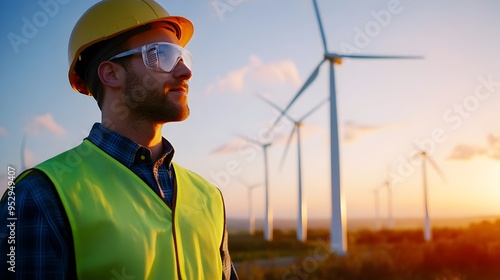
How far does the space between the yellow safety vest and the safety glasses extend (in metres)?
0.58

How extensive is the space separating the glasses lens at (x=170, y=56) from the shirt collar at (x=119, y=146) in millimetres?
482

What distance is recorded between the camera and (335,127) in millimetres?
22875

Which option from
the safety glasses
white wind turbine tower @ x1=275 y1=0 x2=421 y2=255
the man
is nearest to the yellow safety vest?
the man

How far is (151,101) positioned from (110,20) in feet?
1.93

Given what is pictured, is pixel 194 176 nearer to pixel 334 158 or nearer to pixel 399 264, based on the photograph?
pixel 399 264

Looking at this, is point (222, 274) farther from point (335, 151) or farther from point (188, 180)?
point (335, 151)

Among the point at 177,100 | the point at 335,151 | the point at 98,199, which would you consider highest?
the point at 335,151

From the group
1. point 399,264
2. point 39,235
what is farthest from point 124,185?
point 399,264

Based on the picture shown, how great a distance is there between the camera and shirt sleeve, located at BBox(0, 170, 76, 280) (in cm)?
236

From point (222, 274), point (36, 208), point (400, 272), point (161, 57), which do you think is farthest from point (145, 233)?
point (400, 272)

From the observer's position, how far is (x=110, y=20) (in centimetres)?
318

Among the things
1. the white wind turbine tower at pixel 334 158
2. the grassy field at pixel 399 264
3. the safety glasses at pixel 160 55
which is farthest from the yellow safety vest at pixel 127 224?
the white wind turbine tower at pixel 334 158

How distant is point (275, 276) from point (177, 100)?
53.3ft

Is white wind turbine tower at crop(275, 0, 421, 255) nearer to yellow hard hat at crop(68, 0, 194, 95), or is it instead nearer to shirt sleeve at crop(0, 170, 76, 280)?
yellow hard hat at crop(68, 0, 194, 95)
